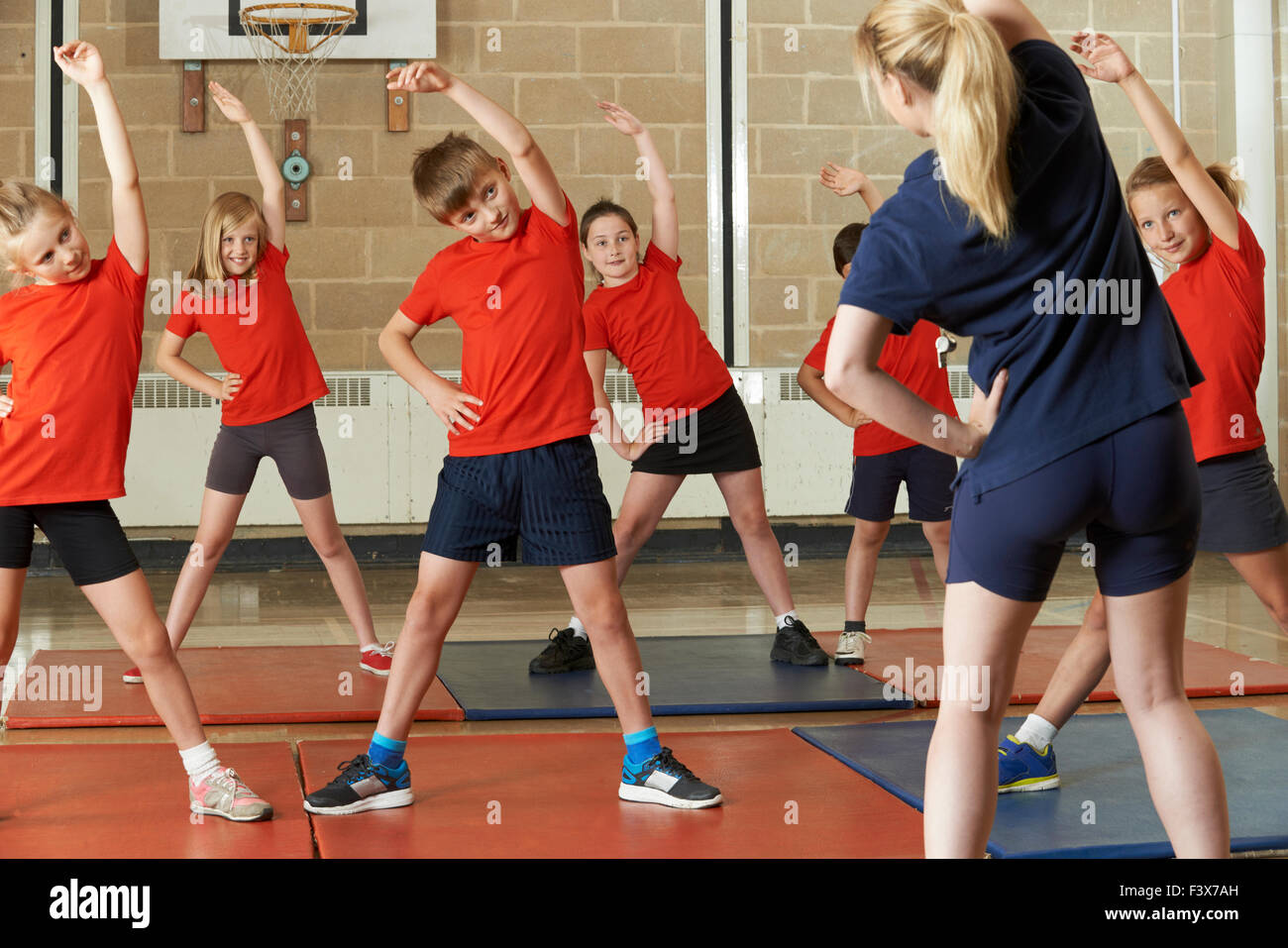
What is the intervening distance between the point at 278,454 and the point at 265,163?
910mm

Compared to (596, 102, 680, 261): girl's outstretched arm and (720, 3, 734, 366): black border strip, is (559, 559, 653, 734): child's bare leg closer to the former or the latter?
(596, 102, 680, 261): girl's outstretched arm

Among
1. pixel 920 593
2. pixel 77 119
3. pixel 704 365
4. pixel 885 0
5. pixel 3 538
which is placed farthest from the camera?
pixel 77 119

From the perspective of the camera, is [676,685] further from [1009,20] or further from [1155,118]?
[1009,20]

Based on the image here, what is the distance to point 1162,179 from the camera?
9.70ft

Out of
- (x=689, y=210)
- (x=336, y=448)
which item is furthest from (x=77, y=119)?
(x=689, y=210)

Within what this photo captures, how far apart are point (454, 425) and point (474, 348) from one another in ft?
0.60

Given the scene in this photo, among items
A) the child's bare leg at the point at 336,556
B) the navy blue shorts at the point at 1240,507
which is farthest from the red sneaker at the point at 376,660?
the navy blue shorts at the point at 1240,507

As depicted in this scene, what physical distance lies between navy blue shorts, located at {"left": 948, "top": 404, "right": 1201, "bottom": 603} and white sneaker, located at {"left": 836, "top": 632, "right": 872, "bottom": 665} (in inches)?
101

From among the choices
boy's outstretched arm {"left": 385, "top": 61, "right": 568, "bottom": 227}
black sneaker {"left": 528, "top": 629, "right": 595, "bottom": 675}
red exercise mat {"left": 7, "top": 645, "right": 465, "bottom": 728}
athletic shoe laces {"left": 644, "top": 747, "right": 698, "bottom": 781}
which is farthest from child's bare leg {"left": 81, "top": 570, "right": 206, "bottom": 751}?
black sneaker {"left": 528, "top": 629, "right": 595, "bottom": 675}

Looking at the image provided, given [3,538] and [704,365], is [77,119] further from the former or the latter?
[3,538]

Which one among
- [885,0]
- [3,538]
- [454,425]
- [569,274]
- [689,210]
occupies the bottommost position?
[3,538]

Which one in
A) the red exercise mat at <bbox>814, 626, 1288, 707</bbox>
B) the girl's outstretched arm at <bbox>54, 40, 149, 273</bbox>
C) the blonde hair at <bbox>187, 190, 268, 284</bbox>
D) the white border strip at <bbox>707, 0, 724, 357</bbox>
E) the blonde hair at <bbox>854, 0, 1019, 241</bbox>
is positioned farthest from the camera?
the white border strip at <bbox>707, 0, 724, 357</bbox>

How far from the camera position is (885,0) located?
5.84ft

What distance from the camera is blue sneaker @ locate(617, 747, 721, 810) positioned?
2.84 metres
